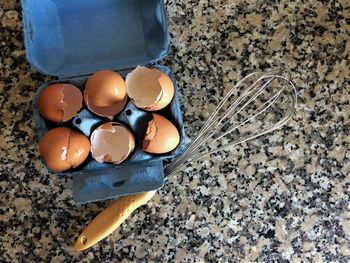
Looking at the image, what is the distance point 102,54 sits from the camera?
91cm

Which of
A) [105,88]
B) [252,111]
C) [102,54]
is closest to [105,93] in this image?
[105,88]

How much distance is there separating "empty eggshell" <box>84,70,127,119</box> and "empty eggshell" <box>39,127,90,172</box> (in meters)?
0.05

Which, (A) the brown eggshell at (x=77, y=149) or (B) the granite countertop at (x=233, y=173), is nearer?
(A) the brown eggshell at (x=77, y=149)

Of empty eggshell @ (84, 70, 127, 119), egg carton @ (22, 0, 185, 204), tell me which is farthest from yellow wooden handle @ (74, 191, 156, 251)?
empty eggshell @ (84, 70, 127, 119)

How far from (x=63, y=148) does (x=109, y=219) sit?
0.14 meters

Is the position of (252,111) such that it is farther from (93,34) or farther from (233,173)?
(93,34)

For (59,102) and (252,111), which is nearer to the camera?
(59,102)

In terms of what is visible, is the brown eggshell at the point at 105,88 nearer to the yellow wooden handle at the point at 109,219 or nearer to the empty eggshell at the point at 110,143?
the empty eggshell at the point at 110,143

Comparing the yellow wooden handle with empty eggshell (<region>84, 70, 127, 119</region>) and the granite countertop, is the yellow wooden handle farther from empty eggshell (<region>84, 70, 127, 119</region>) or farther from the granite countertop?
empty eggshell (<region>84, 70, 127, 119</region>)

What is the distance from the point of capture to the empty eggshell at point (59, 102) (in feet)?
2.68

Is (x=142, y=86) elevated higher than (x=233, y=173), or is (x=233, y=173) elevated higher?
(x=142, y=86)

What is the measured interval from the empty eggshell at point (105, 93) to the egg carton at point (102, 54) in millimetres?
11

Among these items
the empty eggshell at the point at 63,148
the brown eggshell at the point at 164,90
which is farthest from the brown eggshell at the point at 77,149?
the brown eggshell at the point at 164,90

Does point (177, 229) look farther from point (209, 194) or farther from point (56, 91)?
point (56, 91)
